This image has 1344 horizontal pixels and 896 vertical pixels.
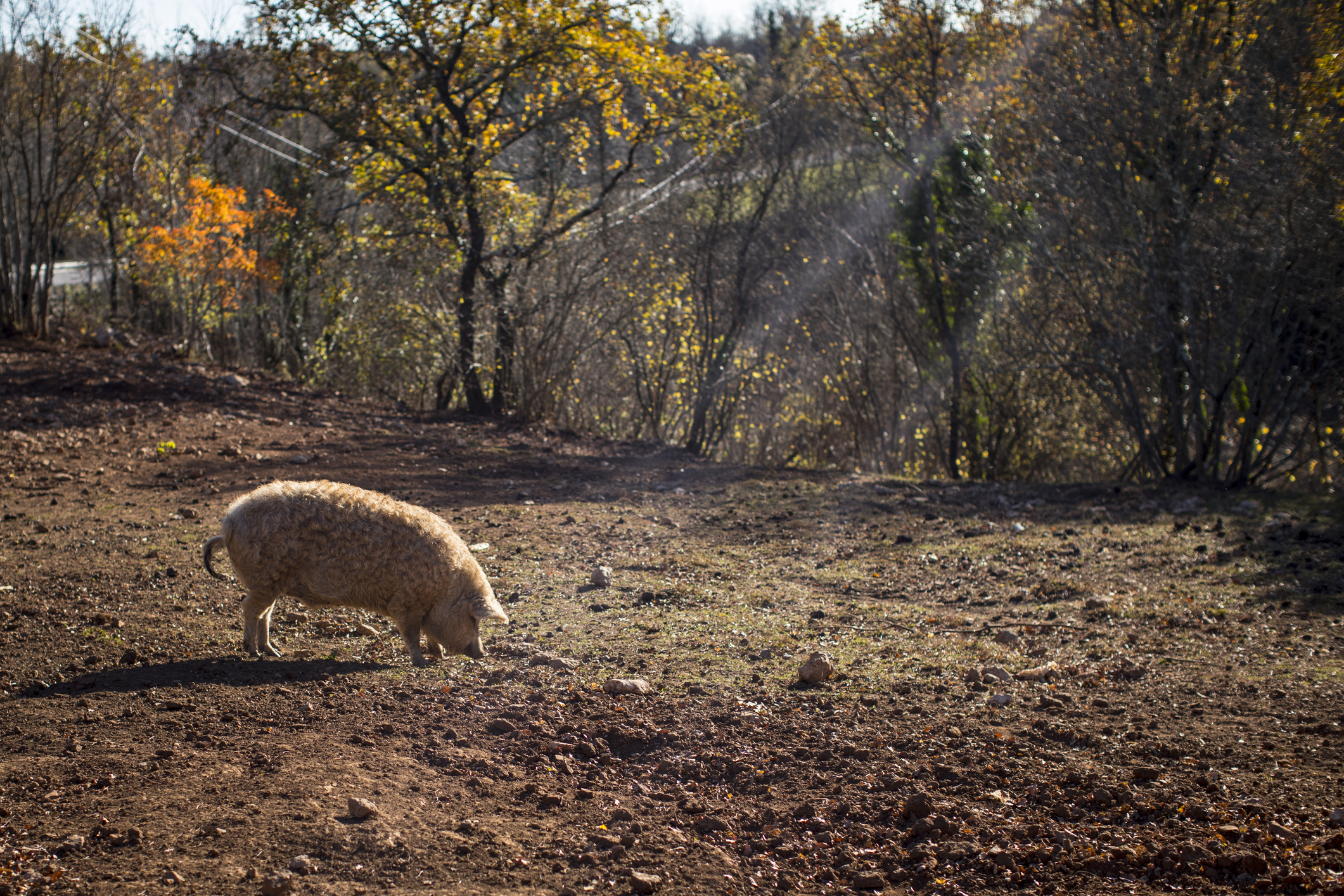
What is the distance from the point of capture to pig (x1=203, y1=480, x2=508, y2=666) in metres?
5.23

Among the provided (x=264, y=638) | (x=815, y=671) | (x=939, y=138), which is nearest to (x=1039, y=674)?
(x=815, y=671)

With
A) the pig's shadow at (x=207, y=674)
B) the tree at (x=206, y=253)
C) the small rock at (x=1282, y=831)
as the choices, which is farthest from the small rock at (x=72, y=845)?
the tree at (x=206, y=253)

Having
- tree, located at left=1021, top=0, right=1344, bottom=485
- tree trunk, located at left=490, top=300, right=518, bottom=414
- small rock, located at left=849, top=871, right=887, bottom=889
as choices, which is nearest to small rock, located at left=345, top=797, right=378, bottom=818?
small rock, located at left=849, top=871, right=887, bottom=889

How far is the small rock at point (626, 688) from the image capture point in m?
4.86

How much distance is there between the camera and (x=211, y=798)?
3582 mm

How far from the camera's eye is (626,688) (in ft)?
16.0

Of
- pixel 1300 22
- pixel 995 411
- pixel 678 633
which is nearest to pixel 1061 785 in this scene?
pixel 678 633

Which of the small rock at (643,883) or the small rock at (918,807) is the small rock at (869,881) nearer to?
the small rock at (918,807)

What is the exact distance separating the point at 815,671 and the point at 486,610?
1.86 m

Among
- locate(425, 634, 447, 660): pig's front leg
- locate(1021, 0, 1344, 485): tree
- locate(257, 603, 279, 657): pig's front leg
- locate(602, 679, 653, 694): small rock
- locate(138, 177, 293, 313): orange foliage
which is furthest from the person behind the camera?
locate(138, 177, 293, 313): orange foliage

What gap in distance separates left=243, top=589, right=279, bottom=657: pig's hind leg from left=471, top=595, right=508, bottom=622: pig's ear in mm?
1083

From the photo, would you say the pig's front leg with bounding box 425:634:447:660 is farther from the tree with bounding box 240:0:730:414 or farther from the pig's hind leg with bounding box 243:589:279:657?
the tree with bounding box 240:0:730:414

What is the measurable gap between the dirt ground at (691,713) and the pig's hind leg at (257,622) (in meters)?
0.15

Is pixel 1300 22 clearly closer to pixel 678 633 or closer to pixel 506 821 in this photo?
pixel 678 633
